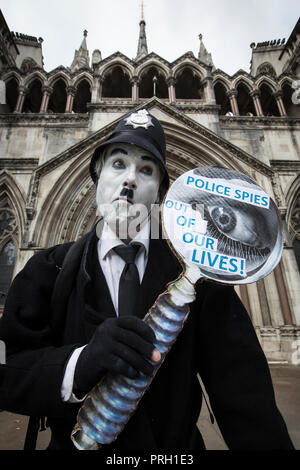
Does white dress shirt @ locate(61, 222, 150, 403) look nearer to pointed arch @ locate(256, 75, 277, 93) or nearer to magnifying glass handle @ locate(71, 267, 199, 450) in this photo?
magnifying glass handle @ locate(71, 267, 199, 450)

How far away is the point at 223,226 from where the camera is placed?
1.11 metres

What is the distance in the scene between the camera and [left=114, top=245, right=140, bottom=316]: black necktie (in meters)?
1.12

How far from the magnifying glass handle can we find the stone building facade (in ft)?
24.3

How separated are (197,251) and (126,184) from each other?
0.59m

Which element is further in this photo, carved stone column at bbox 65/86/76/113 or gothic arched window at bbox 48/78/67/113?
gothic arched window at bbox 48/78/67/113

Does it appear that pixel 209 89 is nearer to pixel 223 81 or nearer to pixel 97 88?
pixel 223 81

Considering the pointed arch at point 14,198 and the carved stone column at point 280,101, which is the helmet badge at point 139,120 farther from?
the carved stone column at point 280,101

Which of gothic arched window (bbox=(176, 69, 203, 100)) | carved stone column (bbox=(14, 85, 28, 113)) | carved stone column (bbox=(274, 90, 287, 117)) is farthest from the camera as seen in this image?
gothic arched window (bbox=(176, 69, 203, 100))

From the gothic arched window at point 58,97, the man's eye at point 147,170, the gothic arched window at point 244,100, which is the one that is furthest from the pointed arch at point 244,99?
the man's eye at point 147,170

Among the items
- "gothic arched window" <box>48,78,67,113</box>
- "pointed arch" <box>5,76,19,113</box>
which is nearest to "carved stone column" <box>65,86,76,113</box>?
"gothic arched window" <box>48,78,67,113</box>

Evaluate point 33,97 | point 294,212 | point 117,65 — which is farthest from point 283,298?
point 33,97

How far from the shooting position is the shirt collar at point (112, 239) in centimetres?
130

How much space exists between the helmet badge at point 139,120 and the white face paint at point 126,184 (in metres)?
0.22

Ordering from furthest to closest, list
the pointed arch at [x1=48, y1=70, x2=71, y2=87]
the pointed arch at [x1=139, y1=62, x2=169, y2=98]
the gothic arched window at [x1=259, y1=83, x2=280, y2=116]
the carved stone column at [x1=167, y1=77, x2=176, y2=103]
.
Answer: the gothic arched window at [x1=259, y1=83, x2=280, y2=116] → the pointed arch at [x1=139, y1=62, x2=169, y2=98] → the pointed arch at [x1=48, y1=70, x2=71, y2=87] → the carved stone column at [x1=167, y1=77, x2=176, y2=103]
